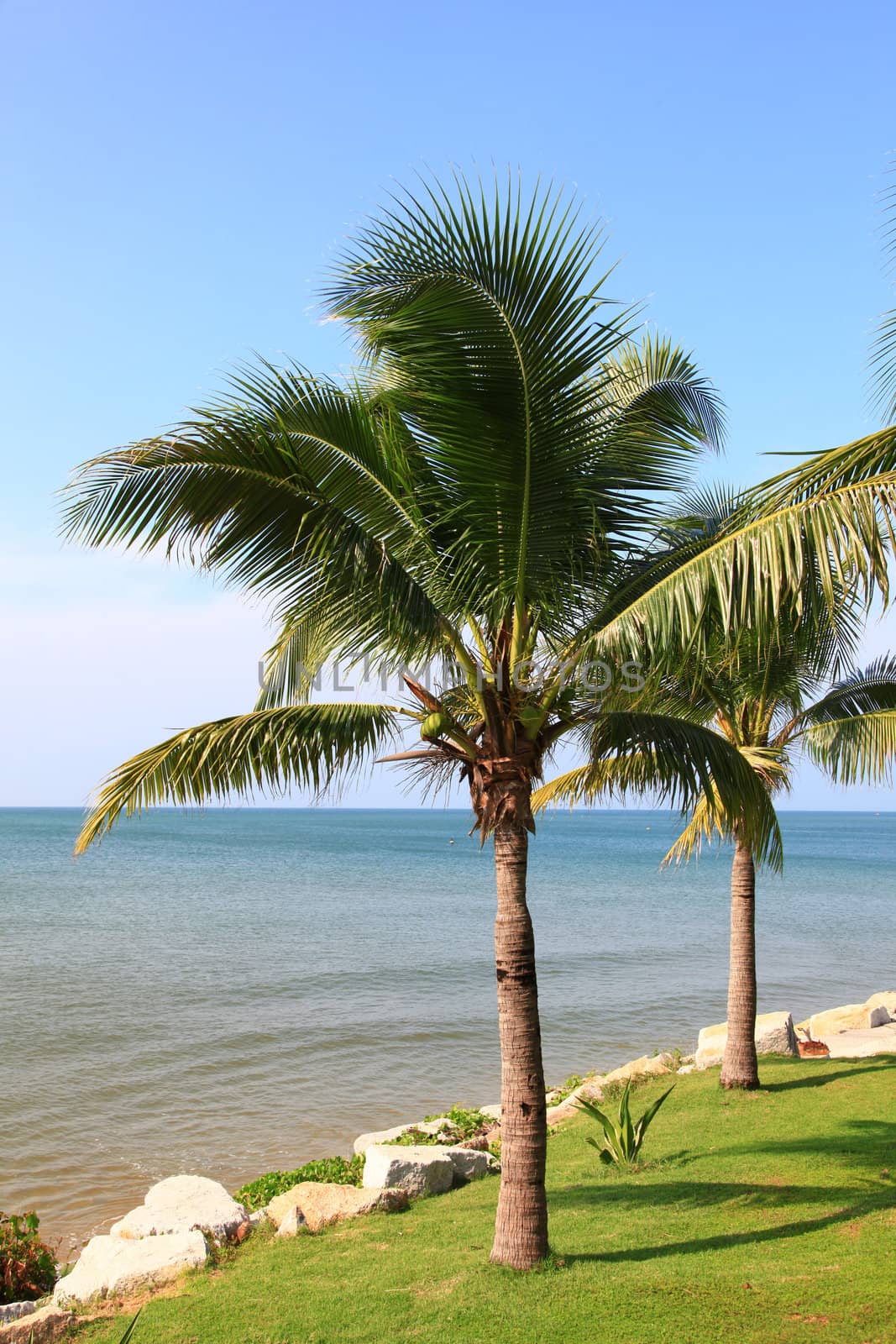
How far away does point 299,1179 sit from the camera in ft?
31.7

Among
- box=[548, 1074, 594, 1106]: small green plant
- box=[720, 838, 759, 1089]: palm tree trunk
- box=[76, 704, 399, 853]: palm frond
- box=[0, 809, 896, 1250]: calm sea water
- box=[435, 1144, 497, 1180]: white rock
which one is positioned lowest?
box=[0, 809, 896, 1250]: calm sea water

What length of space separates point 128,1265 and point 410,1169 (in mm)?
2530

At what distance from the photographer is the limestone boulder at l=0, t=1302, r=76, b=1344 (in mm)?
5875

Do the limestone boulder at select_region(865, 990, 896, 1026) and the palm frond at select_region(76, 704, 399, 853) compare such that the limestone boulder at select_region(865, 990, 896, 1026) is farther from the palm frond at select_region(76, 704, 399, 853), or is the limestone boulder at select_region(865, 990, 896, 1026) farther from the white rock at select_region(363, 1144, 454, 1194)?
the palm frond at select_region(76, 704, 399, 853)

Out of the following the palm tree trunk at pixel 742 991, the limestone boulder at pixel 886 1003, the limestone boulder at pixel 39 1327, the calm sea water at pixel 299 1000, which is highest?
the palm tree trunk at pixel 742 991

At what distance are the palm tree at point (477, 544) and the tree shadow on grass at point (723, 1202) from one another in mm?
876

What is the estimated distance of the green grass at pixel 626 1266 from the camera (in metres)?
5.20

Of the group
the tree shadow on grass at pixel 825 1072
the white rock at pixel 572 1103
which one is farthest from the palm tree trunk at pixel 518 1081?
the tree shadow on grass at pixel 825 1072

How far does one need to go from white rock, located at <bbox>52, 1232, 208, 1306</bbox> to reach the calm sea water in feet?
8.92

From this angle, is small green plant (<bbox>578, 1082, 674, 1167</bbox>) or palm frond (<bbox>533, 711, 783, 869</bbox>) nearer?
palm frond (<bbox>533, 711, 783, 869</bbox>)

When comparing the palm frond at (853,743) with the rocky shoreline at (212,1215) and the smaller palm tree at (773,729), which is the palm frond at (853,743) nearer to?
the smaller palm tree at (773,729)

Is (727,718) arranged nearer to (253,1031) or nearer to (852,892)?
(253,1031)

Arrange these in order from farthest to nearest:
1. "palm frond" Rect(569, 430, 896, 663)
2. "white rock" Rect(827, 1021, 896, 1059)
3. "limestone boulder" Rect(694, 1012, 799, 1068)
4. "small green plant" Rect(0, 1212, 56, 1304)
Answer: "white rock" Rect(827, 1021, 896, 1059)
"limestone boulder" Rect(694, 1012, 799, 1068)
"small green plant" Rect(0, 1212, 56, 1304)
"palm frond" Rect(569, 430, 896, 663)

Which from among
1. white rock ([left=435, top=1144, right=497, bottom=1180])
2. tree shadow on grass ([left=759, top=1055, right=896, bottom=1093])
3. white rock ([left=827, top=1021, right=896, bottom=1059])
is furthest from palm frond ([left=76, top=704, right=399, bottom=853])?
white rock ([left=827, top=1021, right=896, bottom=1059])
